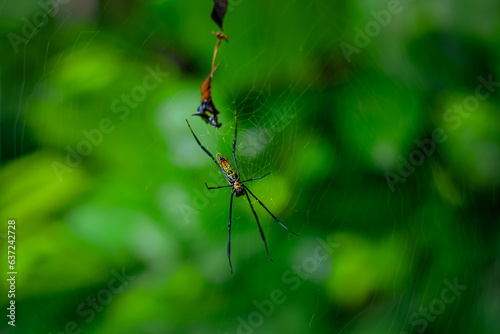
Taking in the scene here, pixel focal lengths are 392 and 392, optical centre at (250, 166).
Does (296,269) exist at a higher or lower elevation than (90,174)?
lower

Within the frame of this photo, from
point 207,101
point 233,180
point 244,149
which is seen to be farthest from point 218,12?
point 233,180

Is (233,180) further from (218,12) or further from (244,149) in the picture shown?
(218,12)

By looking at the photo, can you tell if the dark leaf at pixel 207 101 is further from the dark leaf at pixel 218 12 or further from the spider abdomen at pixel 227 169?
the spider abdomen at pixel 227 169

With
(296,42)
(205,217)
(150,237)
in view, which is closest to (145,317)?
(150,237)

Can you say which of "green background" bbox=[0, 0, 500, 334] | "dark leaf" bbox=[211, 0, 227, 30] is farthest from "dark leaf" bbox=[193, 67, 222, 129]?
"green background" bbox=[0, 0, 500, 334]

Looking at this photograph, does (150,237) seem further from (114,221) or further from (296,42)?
(296,42)

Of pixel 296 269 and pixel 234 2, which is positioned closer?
pixel 234 2

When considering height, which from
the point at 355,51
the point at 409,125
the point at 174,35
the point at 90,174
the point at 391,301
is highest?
the point at 174,35

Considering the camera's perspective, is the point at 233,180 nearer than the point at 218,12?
No
